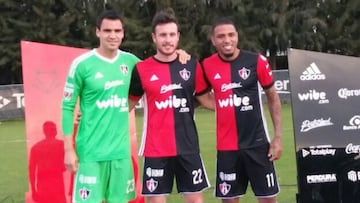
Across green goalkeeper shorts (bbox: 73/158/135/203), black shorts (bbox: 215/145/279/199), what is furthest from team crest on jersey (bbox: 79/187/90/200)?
black shorts (bbox: 215/145/279/199)

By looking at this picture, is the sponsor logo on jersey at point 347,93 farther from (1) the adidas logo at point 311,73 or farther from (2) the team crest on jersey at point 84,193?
(2) the team crest on jersey at point 84,193

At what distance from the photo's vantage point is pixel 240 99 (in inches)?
199

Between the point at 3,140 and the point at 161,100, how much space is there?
10.6m

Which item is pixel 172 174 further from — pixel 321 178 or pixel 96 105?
pixel 321 178

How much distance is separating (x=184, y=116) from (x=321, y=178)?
163cm

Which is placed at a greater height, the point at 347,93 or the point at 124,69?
the point at 124,69

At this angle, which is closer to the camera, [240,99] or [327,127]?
[240,99]

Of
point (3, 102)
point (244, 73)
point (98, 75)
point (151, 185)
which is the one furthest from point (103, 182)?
point (3, 102)

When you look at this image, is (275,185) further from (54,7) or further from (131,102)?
(54,7)

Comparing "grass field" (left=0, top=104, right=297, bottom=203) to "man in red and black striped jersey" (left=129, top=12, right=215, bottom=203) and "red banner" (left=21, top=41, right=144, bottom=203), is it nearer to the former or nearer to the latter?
"red banner" (left=21, top=41, right=144, bottom=203)

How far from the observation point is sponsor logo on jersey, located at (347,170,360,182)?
5.76 metres

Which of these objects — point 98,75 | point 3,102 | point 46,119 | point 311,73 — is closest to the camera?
point 98,75

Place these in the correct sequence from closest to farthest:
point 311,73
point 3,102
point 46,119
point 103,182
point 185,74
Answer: point 103,182, point 185,74, point 311,73, point 46,119, point 3,102

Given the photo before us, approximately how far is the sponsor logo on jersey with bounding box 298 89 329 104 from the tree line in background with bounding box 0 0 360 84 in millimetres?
25061
